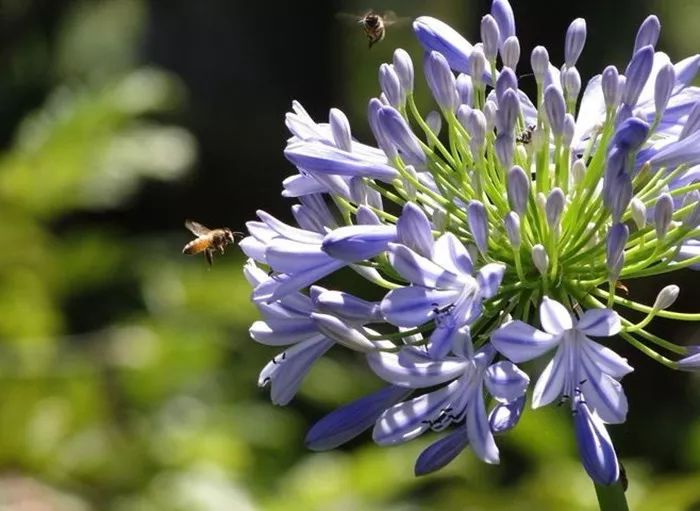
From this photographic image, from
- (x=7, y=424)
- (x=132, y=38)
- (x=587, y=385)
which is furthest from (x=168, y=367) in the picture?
(x=132, y=38)

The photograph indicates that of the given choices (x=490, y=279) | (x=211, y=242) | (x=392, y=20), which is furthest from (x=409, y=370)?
(x=392, y=20)

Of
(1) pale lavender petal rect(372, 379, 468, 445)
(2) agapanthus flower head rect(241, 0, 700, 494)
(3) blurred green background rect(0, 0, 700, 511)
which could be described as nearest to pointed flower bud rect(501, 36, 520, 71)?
(2) agapanthus flower head rect(241, 0, 700, 494)

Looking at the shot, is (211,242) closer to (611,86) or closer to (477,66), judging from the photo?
→ (477,66)

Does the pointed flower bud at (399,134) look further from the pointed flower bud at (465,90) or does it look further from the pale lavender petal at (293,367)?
the pale lavender petal at (293,367)

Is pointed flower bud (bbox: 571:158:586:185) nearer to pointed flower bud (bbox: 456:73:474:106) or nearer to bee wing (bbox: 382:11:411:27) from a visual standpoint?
pointed flower bud (bbox: 456:73:474:106)

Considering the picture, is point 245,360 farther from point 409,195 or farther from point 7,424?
point 409,195

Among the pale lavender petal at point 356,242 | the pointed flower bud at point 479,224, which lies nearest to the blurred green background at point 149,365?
the pointed flower bud at point 479,224

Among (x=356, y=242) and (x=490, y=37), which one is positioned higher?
(x=490, y=37)
